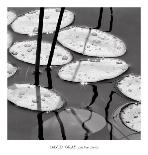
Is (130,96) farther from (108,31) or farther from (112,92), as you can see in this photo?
(108,31)

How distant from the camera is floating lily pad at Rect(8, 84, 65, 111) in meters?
2.15

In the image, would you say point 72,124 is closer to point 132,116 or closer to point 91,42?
point 132,116

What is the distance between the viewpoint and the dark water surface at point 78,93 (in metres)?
2.07

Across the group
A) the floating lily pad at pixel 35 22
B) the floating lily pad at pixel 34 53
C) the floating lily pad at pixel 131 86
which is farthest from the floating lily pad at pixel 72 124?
the floating lily pad at pixel 35 22

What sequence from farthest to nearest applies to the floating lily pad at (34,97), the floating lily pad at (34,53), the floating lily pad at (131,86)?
the floating lily pad at (34,53)
the floating lily pad at (131,86)
the floating lily pad at (34,97)

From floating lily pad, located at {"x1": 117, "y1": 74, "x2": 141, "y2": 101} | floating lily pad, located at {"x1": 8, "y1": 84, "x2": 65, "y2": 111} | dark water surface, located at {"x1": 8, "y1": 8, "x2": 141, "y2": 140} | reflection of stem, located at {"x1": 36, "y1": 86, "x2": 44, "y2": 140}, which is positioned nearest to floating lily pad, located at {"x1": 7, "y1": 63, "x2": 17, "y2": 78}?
dark water surface, located at {"x1": 8, "y1": 8, "x2": 141, "y2": 140}

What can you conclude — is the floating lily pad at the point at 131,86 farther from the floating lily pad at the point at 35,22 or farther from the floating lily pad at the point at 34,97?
the floating lily pad at the point at 35,22

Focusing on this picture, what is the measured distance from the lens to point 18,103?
2166 millimetres

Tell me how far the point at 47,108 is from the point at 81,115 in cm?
19

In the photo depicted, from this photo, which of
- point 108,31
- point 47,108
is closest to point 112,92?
point 47,108

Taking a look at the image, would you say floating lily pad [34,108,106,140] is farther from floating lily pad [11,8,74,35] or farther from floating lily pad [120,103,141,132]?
floating lily pad [11,8,74,35]

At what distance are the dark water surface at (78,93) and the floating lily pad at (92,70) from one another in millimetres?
33

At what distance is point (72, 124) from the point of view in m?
2.09

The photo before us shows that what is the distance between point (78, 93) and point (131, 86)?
0.31m
